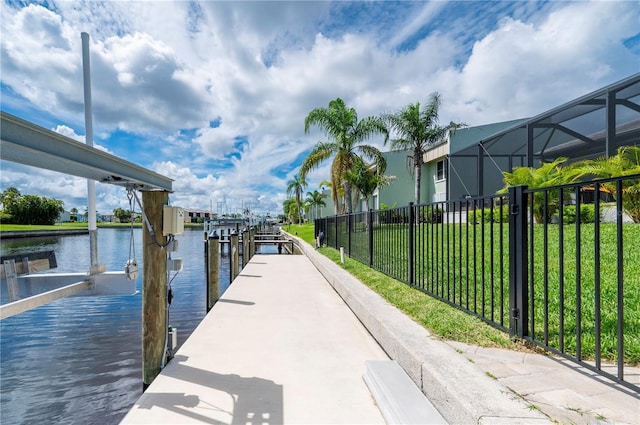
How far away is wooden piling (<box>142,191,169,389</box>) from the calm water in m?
0.63

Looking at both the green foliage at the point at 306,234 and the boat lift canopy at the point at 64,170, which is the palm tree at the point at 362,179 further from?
the boat lift canopy at the point at 64,170

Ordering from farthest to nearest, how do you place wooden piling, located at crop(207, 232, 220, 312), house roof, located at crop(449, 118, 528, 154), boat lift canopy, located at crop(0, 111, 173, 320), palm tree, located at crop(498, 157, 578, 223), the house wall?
the house wall < house roof, located at crop(449, 118, 528, 154) < palm tree, located at crop(498, 157, 578, 223) < wooden piling, located at crop(207, 232, 220, 312) < boat lift canopy, located at crop(0, 111, 173, 320)

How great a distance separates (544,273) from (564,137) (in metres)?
15.7

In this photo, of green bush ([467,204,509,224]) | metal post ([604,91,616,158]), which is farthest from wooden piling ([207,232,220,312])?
metal post ([604,91,616,158])

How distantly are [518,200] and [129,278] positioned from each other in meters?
4.45

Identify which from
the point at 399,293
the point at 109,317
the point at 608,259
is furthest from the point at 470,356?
the point at 109,317

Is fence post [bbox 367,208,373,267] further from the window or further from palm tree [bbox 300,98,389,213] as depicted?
the window

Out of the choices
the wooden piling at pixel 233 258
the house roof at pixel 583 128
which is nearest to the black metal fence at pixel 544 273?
the house roof at pixel 583 128

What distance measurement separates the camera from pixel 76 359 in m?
5.56

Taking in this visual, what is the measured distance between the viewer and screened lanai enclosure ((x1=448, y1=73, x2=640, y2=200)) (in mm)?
9672

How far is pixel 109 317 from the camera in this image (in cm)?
814

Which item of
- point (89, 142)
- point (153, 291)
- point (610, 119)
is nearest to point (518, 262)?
point (153, 291)

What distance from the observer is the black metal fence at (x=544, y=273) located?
2438 mm

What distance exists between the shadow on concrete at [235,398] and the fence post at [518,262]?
7.42 ft
